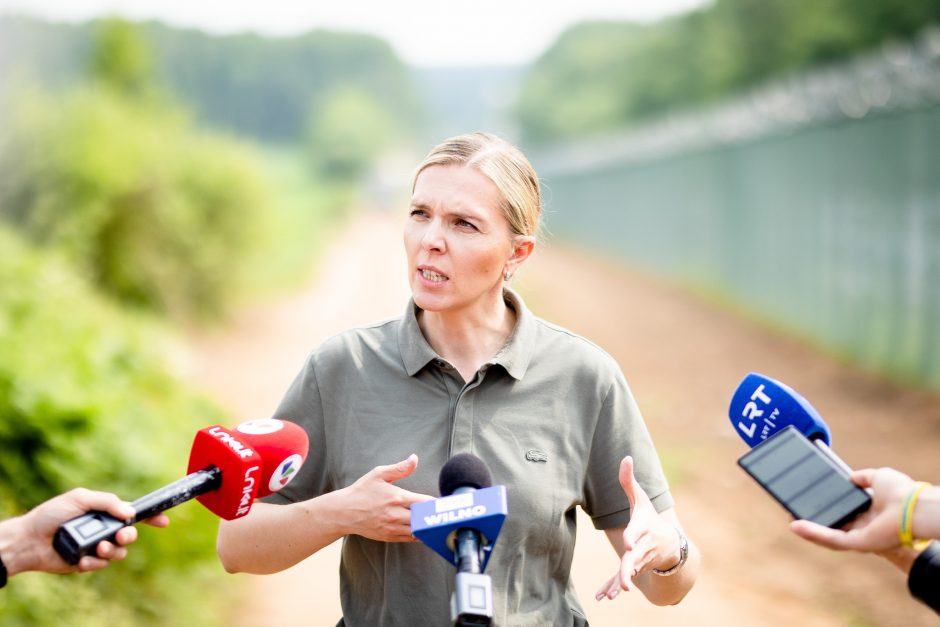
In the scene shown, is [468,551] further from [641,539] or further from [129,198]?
[129,198]

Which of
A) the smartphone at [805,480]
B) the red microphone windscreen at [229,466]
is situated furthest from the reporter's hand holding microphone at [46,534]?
the smartphone at [805,480]

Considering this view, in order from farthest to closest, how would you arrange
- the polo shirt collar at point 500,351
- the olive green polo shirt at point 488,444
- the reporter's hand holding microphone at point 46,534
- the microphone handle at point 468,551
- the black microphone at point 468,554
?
the polo shirt collar at point 500,351, the olive green polo shirt at point 488,444, the reporter's hand holding microphone at point 46,534, the microphone handle at point 468,551, the black microphone at point 468,554

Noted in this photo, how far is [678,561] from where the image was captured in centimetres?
254

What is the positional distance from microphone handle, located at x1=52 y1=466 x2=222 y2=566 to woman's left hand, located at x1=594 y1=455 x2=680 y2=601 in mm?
908

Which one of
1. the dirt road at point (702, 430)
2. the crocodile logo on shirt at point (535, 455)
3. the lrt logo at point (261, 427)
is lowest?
the dirt road at point (702, 430)

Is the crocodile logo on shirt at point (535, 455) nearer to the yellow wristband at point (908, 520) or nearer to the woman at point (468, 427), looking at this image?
the woman at point (468, 427)

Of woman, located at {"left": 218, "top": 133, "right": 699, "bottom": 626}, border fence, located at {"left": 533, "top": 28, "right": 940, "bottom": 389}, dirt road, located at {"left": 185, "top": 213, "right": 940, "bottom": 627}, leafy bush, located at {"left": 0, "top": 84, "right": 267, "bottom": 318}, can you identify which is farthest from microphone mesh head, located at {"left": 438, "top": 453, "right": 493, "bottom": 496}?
leafy bush, located at {"left": 0, "top": 84, "right": 267, "bottom": 318}

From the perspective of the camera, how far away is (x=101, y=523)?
6.67 ft

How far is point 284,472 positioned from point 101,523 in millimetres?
482

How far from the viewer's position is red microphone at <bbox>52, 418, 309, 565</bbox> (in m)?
2.02

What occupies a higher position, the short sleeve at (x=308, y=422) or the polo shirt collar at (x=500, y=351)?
the polo shirt collar at (x=500, y=351)

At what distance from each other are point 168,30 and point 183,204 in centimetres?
3556

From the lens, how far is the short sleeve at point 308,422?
8.63 feet

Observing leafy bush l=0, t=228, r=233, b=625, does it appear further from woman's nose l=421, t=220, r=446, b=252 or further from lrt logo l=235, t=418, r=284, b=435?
woman's nose l=421, t=220, r=446, b=252
